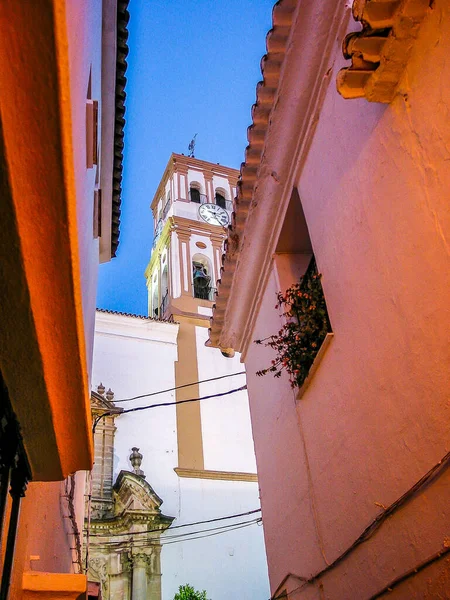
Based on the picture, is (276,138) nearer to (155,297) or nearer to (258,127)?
(258,127)

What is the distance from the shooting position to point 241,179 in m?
5.63

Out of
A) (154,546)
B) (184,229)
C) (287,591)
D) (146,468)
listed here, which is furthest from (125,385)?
(287,591)

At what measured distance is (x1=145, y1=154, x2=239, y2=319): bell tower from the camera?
20.4m

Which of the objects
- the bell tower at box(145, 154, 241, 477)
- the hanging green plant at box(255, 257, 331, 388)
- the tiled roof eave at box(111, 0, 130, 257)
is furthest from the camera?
the bell tower at box(145, 154, 241, 477)

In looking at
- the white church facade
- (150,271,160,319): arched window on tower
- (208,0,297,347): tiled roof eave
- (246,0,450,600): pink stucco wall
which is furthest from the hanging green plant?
(150,271,160,319): arched window on tower

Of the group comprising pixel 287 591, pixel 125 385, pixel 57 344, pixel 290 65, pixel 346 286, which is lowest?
pixel 287 591

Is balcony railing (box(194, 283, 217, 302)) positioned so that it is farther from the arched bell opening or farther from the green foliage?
the green foliage

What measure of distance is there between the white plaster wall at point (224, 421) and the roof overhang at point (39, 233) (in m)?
14.3

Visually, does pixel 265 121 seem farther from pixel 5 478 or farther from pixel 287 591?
pixel 287 591

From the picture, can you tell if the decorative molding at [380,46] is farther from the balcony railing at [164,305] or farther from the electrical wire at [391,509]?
the balcony railing at [164,305]

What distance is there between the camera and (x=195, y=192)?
24547mm

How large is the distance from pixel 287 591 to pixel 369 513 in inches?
84.0

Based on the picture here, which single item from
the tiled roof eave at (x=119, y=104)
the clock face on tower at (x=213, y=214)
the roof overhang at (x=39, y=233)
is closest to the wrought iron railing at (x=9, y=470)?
the roof overhang at (x=39, y=233)

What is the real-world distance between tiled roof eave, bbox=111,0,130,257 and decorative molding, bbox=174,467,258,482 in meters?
9.51
